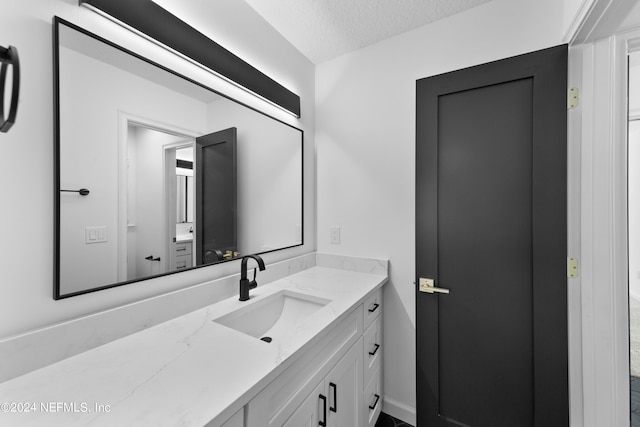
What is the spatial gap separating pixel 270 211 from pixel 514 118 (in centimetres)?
142

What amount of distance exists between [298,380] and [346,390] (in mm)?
438

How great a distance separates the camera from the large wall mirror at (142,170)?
2.80 feet

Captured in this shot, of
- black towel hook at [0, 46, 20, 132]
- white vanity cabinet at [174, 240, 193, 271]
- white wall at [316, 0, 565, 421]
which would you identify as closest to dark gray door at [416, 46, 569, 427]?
white wall at [316, 0, 565, 421]

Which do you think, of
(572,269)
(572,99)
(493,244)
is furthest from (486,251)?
(572,99)

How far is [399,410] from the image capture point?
1691mm

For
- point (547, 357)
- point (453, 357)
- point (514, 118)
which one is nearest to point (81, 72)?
point (514, 118)

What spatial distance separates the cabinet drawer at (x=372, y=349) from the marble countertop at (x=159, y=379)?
54cm

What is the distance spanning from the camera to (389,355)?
1.75m

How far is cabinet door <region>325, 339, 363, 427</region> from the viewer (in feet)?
3.60

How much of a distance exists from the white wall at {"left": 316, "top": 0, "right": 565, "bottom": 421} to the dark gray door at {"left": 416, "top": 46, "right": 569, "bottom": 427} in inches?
5.8

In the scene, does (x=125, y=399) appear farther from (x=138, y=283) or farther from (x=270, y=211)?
(x=270, y=211)

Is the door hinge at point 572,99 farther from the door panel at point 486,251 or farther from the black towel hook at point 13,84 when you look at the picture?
the black towel hook at point 13,84

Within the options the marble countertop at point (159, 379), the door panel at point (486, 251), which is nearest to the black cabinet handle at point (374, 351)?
the door panel at point (486, 251)

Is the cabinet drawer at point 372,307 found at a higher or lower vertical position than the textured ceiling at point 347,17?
lower
